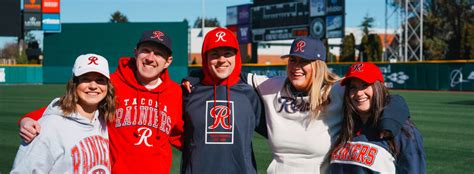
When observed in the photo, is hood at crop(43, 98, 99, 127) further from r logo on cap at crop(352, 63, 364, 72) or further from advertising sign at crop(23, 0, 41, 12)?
advertising sign at crop(23, 0, 41, 12)

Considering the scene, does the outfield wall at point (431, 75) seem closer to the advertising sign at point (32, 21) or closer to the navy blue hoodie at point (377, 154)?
the navy blue hoodie at point (377, 154)

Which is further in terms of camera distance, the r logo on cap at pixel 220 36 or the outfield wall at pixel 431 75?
the outfield wall at pixel 431 75

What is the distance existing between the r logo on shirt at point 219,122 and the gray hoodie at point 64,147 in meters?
0.67

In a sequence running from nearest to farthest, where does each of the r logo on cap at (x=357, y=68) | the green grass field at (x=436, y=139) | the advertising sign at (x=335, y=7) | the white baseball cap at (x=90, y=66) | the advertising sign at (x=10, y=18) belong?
1. the white baseball cap at (x=90, y=66)
2. the r logo on cap at (x=357, y=68)
3. the green grass field at (x=436, y=139)
4. the advertising sign at (x=10, y=18)
5. the advertising sign at (x=335, y=7)

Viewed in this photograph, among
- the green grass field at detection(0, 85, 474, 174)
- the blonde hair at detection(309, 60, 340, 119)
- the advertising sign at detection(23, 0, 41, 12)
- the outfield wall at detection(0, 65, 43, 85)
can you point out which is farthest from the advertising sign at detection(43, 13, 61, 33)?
the blonde hair at detection(309, 60, 340, 119)

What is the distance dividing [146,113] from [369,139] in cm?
144

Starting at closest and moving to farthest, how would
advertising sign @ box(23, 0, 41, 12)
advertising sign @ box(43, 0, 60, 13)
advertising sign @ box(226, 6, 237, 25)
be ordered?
advertising sign @ box(23, 0, 41, 12) < advertising sign @ box(43, 0, 60, 13) < advertising sign @ box(226, 6, 237, 25)

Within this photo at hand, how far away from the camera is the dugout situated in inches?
1501

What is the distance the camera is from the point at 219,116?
11.1 feet

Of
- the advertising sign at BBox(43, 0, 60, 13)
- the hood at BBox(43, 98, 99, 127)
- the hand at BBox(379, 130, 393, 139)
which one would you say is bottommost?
the hand at BBox(379, 130, 393, 139)

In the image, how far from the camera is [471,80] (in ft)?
73.2

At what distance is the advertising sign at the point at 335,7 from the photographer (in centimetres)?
2735

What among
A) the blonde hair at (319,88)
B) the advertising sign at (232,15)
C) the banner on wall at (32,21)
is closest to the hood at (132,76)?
the blonde hair at (319,88)

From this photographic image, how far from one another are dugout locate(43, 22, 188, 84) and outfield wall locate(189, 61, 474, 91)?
16.0 m
